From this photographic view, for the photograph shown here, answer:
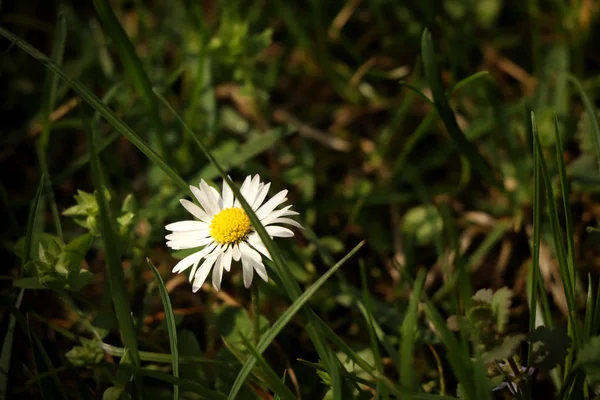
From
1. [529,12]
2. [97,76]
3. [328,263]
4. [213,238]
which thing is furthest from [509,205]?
[97,76]

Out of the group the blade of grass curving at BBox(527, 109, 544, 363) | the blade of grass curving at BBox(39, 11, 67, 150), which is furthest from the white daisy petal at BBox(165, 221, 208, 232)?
the blade of grass curving at BBox(527, 109, 544, 363)

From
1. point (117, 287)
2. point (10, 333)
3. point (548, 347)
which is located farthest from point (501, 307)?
point (10, 333)

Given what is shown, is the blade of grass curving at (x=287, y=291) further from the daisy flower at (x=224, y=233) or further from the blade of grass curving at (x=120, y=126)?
the blade of grass curving at (x=120, y=126)

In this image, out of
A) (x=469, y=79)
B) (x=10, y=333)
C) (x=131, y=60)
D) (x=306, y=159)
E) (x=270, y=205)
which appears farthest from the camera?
(x=306, y=159)

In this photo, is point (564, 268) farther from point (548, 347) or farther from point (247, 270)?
point (247, 270)

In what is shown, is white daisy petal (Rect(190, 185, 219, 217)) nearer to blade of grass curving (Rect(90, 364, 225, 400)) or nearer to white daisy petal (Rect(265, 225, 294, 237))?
white daisy petal (Rect(265, 225, 294, 237))
